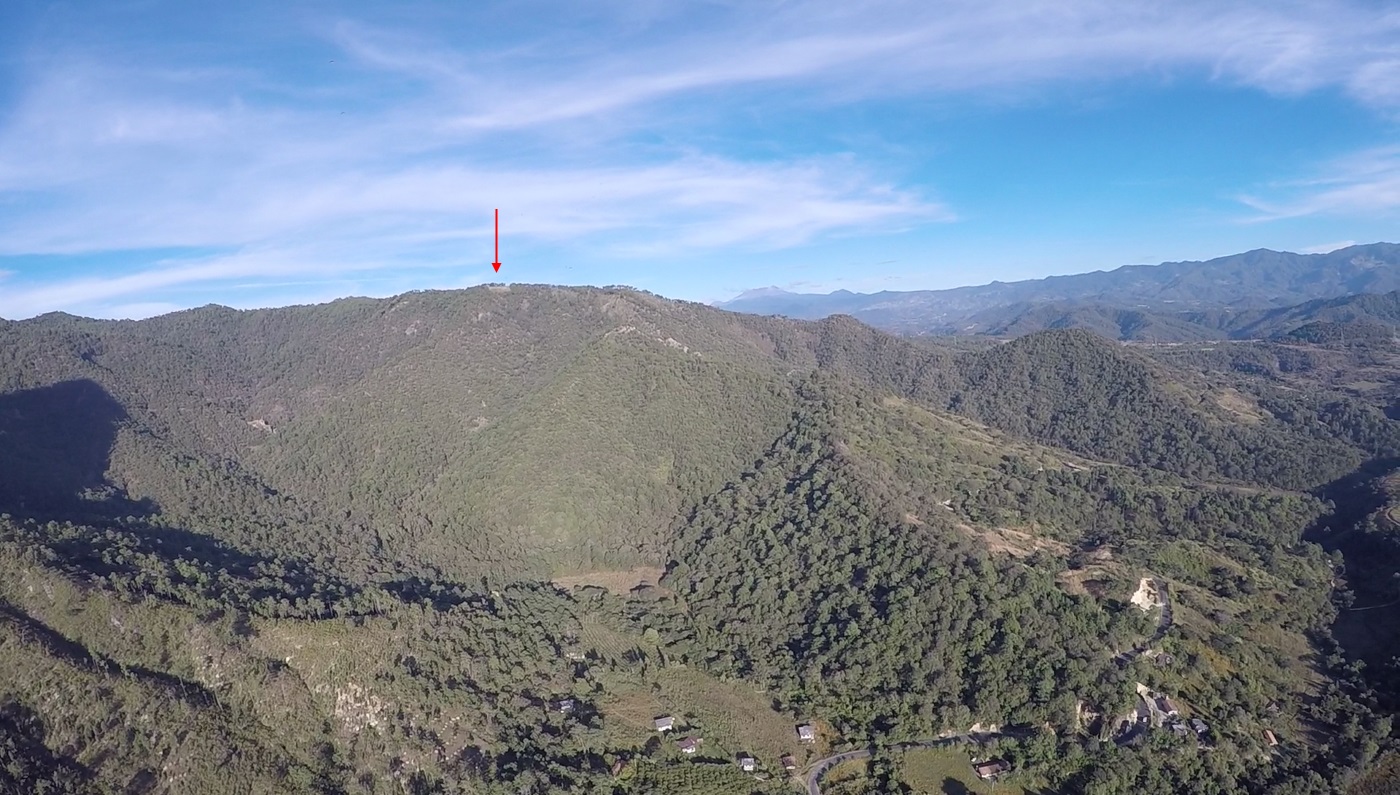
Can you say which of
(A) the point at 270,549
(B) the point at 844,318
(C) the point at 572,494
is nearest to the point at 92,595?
(A) the point at 270,549

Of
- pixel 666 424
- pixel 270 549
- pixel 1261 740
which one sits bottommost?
pixel 1261 740

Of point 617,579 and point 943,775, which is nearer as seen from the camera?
point 943,775

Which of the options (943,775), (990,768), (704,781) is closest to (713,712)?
(704,781)

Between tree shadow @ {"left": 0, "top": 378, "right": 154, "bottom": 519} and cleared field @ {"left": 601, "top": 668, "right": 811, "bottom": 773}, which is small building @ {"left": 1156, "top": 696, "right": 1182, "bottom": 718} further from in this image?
tree shadow @ {"left": 0, "top": 378, "right": 154, "bottom": 519}

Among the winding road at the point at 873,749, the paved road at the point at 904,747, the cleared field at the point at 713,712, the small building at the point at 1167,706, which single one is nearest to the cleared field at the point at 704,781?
the cleared field at the point at 713,712

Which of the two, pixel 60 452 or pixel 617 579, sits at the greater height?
pixel 60 452

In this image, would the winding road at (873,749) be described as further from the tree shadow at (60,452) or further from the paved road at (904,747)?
the tree shadow at (60,452)

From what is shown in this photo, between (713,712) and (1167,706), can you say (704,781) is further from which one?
(1167,706)

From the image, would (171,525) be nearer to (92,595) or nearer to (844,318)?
(92,595)
